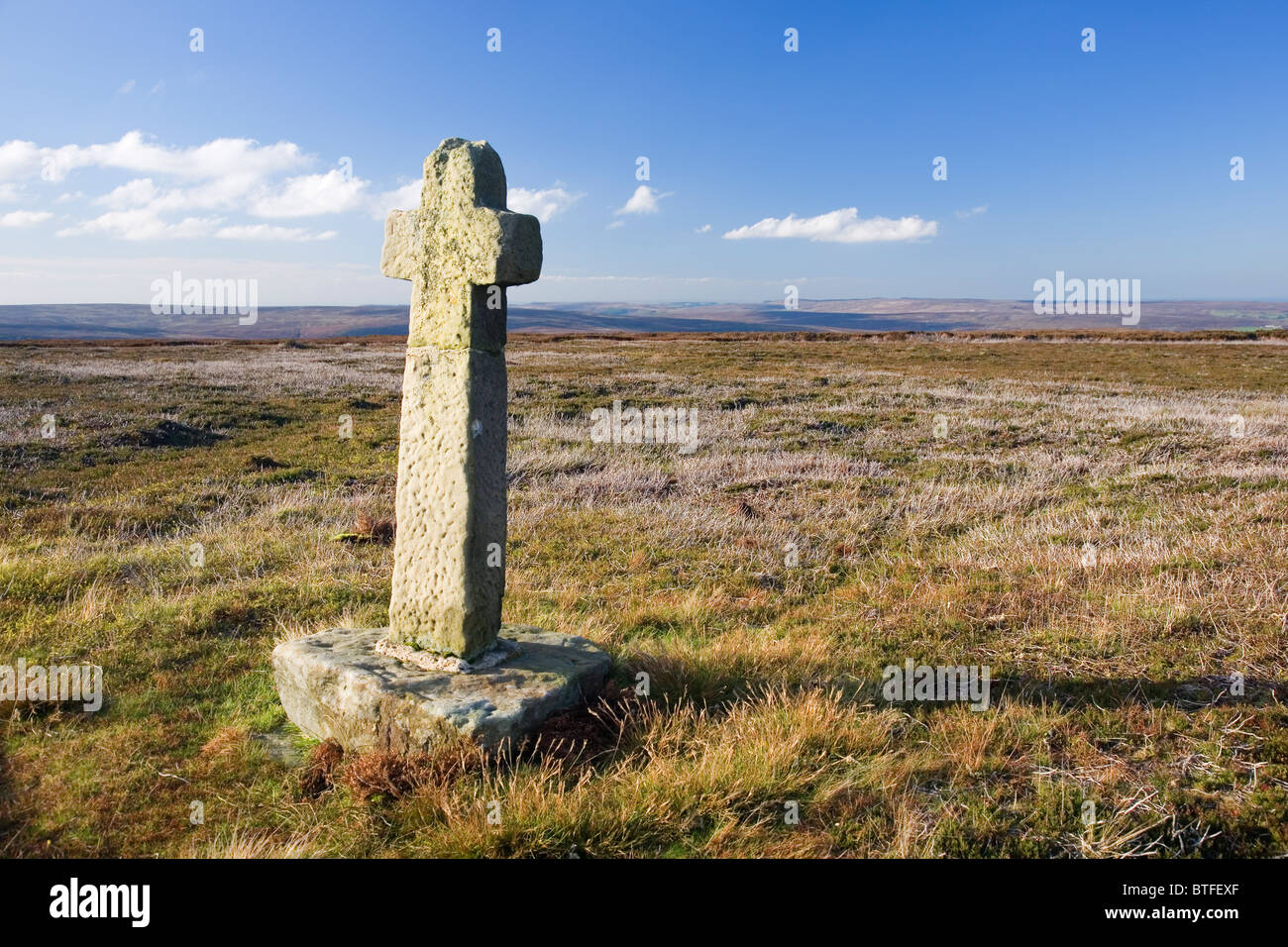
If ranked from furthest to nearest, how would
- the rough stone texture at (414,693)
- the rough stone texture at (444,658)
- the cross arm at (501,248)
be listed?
the rough stone texture at (444,658)
the cross arm at (501,248)
the rough stone texture at (414,693)

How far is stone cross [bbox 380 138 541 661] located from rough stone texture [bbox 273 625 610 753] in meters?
0.31

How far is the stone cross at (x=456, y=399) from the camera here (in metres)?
4.87

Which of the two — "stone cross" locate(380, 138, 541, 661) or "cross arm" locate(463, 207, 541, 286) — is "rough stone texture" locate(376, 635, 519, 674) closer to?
"stone cross" locate(380, 138, 541, 661)

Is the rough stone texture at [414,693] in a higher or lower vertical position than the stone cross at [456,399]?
lower

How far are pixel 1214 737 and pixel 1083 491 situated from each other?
27.3ft

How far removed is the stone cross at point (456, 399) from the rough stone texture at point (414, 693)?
306mm

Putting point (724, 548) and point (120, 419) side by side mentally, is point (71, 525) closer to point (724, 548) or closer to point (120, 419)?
point (724, 548)

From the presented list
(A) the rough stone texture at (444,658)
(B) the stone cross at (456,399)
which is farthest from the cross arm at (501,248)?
(A) the rough stone texture at (444,658)

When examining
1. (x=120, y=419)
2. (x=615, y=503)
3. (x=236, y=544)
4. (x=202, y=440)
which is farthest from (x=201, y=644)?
(x=120, y=419)

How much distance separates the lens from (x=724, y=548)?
8.98 metres

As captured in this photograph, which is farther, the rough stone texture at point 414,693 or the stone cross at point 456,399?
the stone cross at point 456,399

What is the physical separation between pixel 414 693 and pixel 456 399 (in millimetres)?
1773

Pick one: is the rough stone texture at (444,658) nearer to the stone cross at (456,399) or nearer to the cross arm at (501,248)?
the stone cross at (456,399)

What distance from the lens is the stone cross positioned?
192 inches
